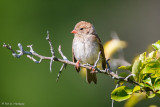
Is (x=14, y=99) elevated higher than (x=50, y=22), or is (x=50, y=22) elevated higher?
(x=50, y=22)

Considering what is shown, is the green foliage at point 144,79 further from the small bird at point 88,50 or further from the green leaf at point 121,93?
the small bird at point 88,50

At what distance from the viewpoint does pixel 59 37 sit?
25.1ft

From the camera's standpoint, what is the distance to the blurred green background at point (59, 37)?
649cm

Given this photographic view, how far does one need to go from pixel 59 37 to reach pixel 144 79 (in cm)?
515

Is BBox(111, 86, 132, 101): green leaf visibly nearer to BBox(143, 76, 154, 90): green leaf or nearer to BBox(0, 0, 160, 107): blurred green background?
BBox(143, 76, 154, 90): green leaf

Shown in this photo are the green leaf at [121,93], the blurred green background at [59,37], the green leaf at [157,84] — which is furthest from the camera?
the blurred green background at [59,37]

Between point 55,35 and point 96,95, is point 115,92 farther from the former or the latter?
point 55,35

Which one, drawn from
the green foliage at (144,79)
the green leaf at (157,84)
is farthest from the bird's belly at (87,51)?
the green leaf at (157,84)

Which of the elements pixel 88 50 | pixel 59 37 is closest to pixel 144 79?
pixel 88 50

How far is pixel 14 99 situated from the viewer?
636 centimetres

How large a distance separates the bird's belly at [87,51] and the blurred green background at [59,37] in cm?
192

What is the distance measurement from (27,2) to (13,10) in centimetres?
40

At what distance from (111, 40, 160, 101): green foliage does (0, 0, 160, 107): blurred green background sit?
377cm

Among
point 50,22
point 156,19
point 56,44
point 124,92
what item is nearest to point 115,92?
point 124,92
